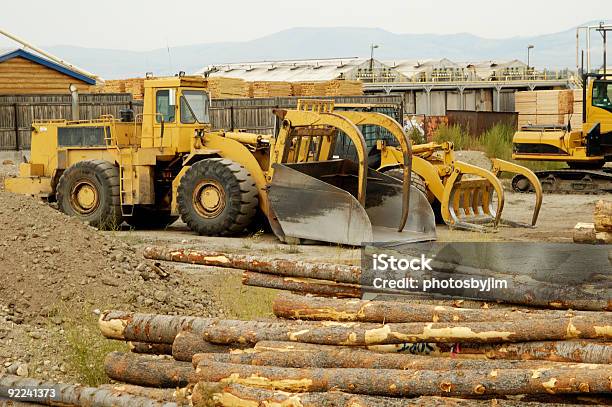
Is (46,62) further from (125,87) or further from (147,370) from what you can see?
(147,370)

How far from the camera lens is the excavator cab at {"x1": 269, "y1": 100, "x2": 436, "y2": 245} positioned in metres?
16.2

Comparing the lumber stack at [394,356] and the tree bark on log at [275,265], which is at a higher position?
the tree bark on log at [275,265]

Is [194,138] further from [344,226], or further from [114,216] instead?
[344,226]

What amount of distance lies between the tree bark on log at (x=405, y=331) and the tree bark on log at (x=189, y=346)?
0.27 feet

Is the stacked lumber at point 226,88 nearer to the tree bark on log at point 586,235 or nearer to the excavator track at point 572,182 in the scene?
the excavator track at point 572,182

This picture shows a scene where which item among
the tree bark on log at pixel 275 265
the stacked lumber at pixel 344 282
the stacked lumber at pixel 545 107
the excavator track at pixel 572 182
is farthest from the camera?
the stacked lumber at pixel 545 107

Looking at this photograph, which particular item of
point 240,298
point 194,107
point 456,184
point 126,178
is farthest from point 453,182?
point 240,298

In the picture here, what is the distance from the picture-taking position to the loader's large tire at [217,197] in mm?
18062

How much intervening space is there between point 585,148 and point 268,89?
47.0 feet

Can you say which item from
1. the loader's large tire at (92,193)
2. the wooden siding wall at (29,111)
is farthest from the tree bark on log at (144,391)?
the wooden siding wall at (29,111)

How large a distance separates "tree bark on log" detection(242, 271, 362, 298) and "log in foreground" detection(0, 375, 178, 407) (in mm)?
1482

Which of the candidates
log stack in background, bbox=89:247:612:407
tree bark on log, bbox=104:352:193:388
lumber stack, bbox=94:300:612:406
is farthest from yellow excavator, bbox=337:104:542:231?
lumber stack, bbox=94:300:612:406

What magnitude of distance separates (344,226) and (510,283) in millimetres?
8959

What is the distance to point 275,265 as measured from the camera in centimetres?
837
